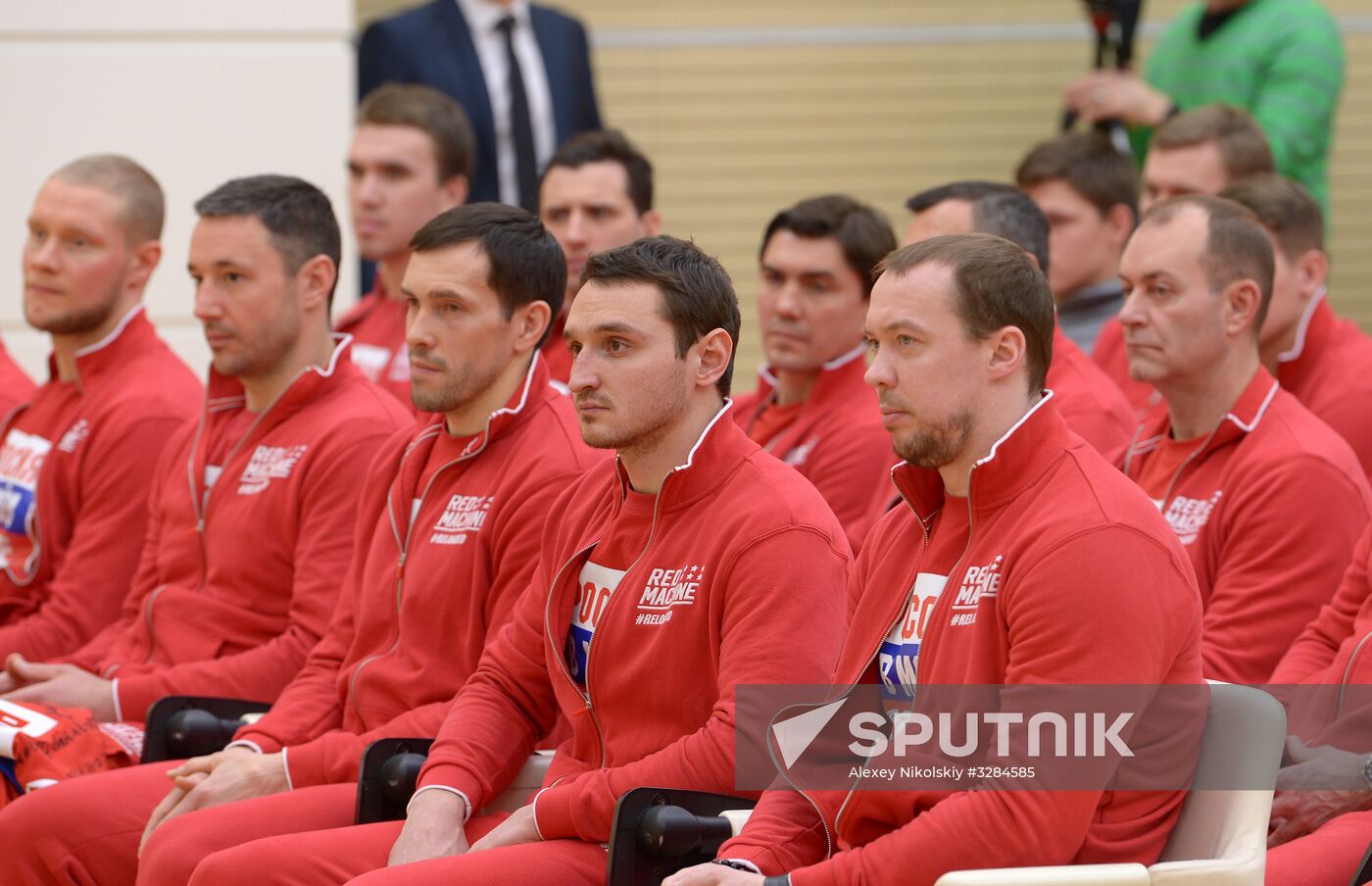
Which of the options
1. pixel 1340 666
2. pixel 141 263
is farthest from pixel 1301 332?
pixel 141 263

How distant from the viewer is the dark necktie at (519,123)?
6.10m

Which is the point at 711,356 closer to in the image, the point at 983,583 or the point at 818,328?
the point at 983,583

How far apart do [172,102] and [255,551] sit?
8.56 ft

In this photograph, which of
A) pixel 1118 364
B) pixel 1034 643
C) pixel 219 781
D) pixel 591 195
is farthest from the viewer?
pixel 591 195

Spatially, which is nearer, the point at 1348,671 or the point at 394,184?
the point at 1348,671

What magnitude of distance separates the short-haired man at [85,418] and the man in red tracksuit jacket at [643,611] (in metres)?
1.54

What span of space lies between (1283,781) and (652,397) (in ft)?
4.08

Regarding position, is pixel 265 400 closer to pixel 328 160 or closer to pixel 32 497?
pixel 32 497

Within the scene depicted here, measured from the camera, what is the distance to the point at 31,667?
4.02m

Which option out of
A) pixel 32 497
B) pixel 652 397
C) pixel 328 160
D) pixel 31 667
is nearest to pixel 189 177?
pixel 328 160

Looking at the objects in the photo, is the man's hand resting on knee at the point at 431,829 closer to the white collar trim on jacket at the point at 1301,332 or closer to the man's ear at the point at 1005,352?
the man's ear at the point at 1005,352

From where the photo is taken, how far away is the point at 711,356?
3.07 meters

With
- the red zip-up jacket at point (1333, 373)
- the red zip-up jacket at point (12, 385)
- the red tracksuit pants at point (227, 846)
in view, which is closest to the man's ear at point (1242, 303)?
the red zip-up jacket at point (1333, 373)

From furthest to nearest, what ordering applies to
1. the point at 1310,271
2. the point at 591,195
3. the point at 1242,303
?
the point at 591,195, the point at 1310,271, the point at 1242,303
